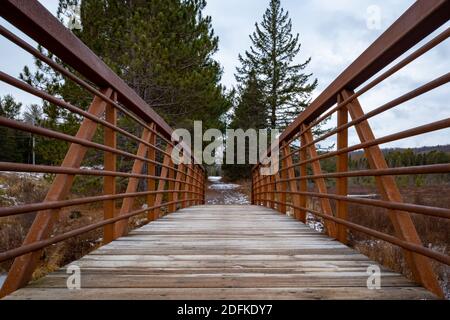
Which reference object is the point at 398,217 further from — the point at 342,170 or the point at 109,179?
the point at 109,179

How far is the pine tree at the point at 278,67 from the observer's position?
19625 mm

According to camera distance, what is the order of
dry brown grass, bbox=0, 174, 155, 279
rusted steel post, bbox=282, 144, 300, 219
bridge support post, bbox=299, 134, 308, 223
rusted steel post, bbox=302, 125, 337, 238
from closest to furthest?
1. rusted steel post, bbox=302, 125, 337, 238
2. bridge support post, bbox=299, 134, 308, 223
3. rusted steel post, bbox=282, 144, 300, 219
4. dry brown grass, bbox=0, 174, 155, 279

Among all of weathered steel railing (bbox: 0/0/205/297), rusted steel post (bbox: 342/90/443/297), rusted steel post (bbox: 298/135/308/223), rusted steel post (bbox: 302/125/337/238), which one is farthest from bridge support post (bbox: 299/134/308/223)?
weathered steel railing (bbox: 0/0/205/297)

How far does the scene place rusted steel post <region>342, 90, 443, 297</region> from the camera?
1.42 metres

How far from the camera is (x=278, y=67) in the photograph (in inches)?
789

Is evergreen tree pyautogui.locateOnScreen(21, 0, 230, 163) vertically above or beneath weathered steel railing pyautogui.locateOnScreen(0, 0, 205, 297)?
above

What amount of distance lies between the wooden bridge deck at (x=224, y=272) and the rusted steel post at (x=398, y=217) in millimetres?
57

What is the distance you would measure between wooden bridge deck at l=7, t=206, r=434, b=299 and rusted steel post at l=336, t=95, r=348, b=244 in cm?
11

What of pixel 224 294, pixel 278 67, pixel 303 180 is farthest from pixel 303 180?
pixel 278 67

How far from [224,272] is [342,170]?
1.28 metres

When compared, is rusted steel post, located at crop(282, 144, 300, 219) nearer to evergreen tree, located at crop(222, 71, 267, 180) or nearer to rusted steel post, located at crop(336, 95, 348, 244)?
rusted steel post, located at crop(336, 95, 348, 244)
